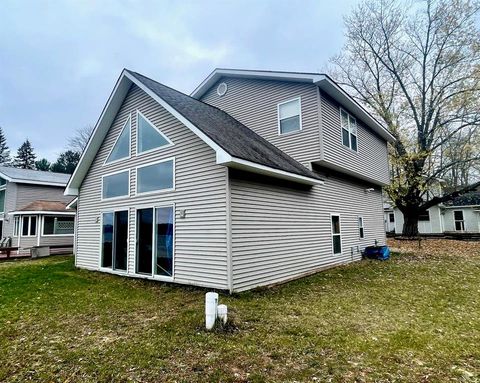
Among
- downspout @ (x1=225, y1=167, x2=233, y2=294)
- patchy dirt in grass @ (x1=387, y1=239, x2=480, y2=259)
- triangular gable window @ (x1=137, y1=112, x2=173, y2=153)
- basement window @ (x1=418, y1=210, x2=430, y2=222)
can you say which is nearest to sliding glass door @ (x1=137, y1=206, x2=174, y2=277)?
triangular gable window @ (x1=137, y1=112, x2=173, y2=153)

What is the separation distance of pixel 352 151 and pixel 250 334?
362 inches

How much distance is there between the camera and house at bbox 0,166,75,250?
18.3 meters

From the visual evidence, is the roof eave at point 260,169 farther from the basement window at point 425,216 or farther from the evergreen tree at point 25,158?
the evergreen tree at point 25,158

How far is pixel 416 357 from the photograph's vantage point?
12.3 feet

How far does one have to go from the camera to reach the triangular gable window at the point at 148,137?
8.62 metres

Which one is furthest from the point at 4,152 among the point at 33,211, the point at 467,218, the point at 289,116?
the point at 467,218

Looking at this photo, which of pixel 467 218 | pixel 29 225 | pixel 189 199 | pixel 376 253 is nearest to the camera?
pixel 189 199

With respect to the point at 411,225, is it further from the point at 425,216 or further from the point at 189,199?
the point at 189,199

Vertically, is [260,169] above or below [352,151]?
below

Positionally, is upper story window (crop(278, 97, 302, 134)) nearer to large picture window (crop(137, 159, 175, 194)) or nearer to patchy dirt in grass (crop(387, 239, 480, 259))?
large picture window (crop(137, 159, 175, 194))

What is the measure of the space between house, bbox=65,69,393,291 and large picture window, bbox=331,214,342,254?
4cm

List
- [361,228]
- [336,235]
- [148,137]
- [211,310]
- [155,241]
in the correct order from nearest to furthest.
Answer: [211,310]
[155,241]
[148,137]
[336,235]
[361,228]

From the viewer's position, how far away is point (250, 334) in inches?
177

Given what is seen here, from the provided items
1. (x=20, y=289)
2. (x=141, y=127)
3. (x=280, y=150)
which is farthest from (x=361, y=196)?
A: (x=20, y=289)
